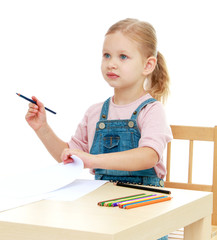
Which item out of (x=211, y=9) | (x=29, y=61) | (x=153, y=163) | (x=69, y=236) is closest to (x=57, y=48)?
(x=29, y=61)

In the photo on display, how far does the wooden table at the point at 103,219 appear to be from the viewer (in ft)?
3.04

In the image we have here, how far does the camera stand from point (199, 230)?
129 centimetres

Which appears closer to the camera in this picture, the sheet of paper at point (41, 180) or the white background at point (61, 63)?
the sheet of paper at point (41, 180)

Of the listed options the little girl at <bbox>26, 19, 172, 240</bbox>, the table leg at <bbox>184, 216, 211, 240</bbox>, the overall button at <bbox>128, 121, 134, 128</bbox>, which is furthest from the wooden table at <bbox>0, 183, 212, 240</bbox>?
the overall button at <bbox>128, 121, 134, 128</bbox>

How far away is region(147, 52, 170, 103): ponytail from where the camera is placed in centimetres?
187

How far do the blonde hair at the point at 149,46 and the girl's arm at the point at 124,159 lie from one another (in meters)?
0.36

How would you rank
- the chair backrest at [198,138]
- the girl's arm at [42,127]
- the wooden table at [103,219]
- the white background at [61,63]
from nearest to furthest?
the wooden table at [103,219], the girl's arm at [42,127], the chair backrest at [198,138], the white background at [61,63]

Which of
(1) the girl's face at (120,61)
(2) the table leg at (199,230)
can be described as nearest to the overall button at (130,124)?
(1) the girl's face at (120,61)

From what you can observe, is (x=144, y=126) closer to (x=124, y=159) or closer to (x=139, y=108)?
(x=139, y=108)

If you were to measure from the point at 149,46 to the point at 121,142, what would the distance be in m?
0.34

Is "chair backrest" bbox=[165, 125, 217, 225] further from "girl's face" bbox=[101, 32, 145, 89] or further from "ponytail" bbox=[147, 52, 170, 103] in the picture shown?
"girl's face" bbox=[101, 32, 145, 89]

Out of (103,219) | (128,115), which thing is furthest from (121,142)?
(103,219)

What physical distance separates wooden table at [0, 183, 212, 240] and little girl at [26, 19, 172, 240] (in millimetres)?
304

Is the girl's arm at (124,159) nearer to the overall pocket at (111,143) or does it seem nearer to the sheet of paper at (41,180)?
the sheet of paper at (41,180)
